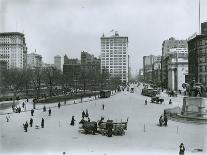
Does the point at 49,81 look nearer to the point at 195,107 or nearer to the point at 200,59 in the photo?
the point at 200,59

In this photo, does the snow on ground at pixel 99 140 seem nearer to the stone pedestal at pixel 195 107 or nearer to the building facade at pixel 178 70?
the stone pedestal at pixel 195 107

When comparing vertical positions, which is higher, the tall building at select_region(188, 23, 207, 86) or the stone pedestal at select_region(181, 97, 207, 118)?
the tall building at select_region(188, 23, 207, 86)

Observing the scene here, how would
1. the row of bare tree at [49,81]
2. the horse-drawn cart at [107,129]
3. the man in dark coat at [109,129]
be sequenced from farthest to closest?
the row of bare tree at [49,81] < the horse-drawn cart at [107,129] < the man in dark coat at [109,129]

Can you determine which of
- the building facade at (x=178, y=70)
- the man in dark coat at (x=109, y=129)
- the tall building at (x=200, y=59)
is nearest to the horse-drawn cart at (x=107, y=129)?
the man in dark coat at (x=109, y=129)

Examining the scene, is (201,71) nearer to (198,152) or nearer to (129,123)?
(129,123)

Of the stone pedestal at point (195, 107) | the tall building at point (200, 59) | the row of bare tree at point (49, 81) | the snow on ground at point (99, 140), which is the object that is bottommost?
the snow on ground at point (99, 140)

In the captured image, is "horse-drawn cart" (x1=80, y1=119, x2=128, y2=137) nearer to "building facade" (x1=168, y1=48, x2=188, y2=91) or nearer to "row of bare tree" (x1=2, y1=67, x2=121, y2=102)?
"row of bare tree" (x1=2, y1=67, x2=121, y2=102)

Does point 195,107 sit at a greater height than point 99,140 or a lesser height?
greater

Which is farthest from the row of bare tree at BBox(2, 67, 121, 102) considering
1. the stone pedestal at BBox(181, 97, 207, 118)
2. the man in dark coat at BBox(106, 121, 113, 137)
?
the man in dark coat at BBox(106, 121, 113, 137)

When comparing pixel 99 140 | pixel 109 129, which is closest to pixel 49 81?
pixel 109 129
